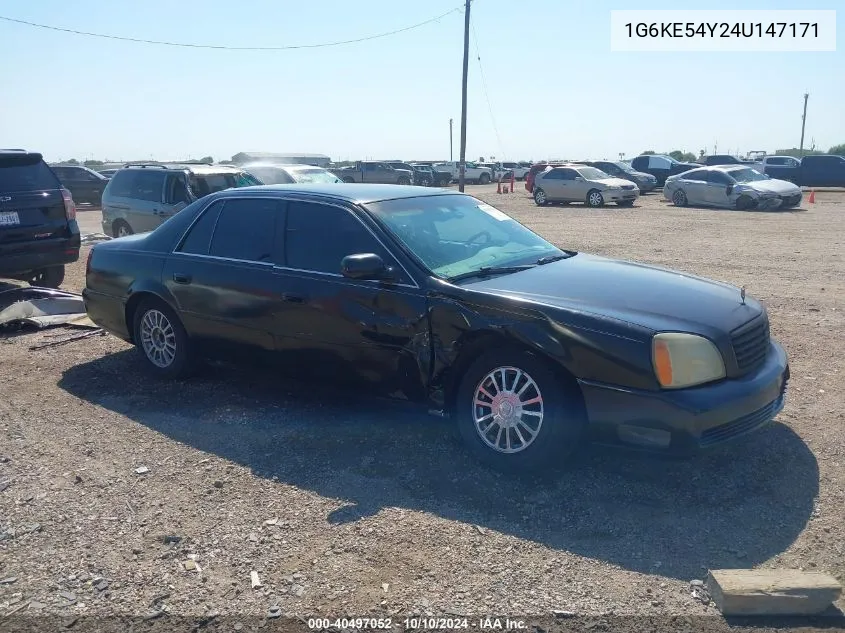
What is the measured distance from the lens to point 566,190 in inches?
1102

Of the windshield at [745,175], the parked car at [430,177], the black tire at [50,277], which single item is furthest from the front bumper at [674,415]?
the parked car at [430,177]

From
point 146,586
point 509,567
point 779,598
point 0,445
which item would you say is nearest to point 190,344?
point 0,445

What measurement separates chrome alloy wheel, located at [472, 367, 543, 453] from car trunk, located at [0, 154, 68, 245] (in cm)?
718

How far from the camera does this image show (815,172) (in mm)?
34969

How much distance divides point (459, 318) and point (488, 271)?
22.0 inches

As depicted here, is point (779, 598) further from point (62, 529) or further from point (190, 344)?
point (190, 344)

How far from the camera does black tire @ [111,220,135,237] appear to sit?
14.4 meters

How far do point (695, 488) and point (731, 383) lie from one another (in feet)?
2.00

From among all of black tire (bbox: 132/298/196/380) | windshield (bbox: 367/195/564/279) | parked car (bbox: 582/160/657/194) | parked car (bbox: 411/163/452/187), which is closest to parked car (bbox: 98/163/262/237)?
black tire (bbox: 132/298/196/380)

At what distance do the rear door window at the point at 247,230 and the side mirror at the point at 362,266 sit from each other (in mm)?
990

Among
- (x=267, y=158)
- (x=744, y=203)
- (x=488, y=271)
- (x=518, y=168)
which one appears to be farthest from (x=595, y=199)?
(x=518, y=168)

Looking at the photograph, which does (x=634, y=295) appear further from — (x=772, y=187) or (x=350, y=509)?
(x=772, y=187)

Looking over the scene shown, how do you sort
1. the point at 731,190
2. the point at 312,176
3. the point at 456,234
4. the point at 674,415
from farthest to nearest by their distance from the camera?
the point at 731,190
the point at 312,176
the point at 456,234
the point at 674,415

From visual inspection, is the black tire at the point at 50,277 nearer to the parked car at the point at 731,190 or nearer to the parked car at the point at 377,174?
the parked car at the point at 731,190
